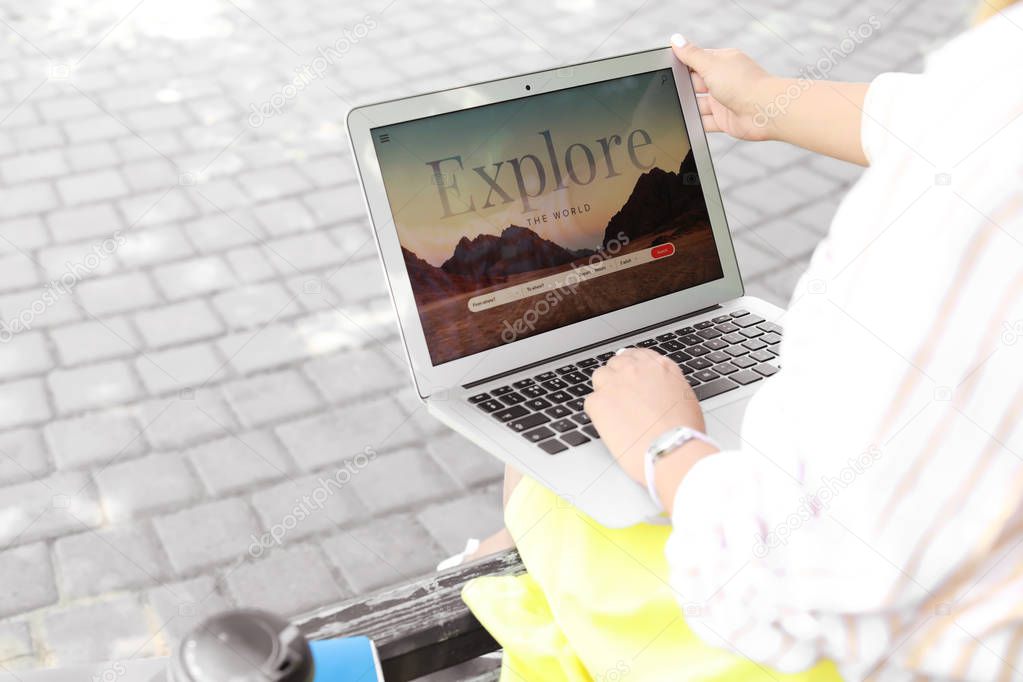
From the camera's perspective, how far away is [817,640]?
118 centimetres

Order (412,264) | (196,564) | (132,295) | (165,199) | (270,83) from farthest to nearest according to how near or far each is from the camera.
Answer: (270,83) → (165,199) → (132,295) → (196,564) → (412,264)

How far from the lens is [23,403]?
3.29 m

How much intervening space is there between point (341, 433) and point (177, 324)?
0.83 metres

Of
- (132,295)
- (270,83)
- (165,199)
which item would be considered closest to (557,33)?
(270,83)

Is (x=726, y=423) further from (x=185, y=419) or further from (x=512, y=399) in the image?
(x=185, y=419)

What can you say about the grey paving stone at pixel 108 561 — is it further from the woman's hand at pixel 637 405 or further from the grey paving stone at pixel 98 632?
the woman's hand at pixel 637 405

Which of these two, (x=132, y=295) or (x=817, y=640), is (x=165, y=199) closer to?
(x=132, y=295)

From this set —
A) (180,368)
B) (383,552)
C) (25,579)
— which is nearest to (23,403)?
(180,368)

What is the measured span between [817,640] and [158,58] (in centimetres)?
520

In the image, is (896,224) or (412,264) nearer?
(896,224)

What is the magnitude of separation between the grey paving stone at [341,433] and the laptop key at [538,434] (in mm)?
1640

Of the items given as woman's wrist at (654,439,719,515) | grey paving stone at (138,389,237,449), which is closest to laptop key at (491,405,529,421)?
woman's wrist at (654,439,719,515)

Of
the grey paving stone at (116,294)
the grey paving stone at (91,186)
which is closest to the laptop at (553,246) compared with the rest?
the grey paving stone at (116,294)

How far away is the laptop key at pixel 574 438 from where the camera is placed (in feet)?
5.18
